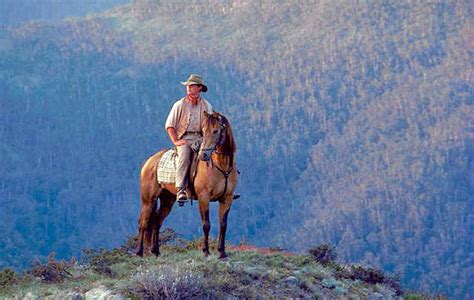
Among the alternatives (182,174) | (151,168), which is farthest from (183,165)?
(151,168)

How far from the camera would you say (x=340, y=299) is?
49.4 feet

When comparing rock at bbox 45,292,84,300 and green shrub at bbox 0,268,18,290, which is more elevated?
rock at bbox 45,292,84,300

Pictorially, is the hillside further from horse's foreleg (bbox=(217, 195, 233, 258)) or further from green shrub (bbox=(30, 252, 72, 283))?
horse's foreleg (bbox=(217, 195, 233, 258))

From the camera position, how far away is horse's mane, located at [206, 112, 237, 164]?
14711 millimetres

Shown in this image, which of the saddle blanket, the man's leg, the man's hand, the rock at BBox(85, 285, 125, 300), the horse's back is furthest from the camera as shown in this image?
the horse's back

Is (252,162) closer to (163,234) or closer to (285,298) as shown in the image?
(163,234)

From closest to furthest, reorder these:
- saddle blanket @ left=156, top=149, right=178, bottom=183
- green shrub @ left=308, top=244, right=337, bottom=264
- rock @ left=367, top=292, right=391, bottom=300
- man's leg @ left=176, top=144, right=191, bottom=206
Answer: man's leg @ left=176, top=144, right=191, bottom=206 → saddle blanket @ left=156, top=149, right=178, bottom=183 → rock @ left=367, top=292, right=391, bottom=300 → green shrub @ left=308, top=244, right=337, bottom=264

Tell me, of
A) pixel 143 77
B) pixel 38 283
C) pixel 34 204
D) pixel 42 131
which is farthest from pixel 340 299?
pixel 143 77

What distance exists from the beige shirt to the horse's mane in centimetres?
89

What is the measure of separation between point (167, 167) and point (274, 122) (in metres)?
83.8

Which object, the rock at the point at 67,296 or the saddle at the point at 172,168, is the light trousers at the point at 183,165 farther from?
the rock at the point at 67,296

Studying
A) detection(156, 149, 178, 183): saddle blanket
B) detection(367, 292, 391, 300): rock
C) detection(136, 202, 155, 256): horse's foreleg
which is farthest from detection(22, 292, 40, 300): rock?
detection(367, 292, 391, 300): rock

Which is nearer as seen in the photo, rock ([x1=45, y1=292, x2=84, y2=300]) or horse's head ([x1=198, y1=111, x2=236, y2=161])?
rock ([x1=45, y1=292, x2=84, y2=300])

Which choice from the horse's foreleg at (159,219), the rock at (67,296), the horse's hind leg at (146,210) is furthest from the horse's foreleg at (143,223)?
the rock at (67,296)
